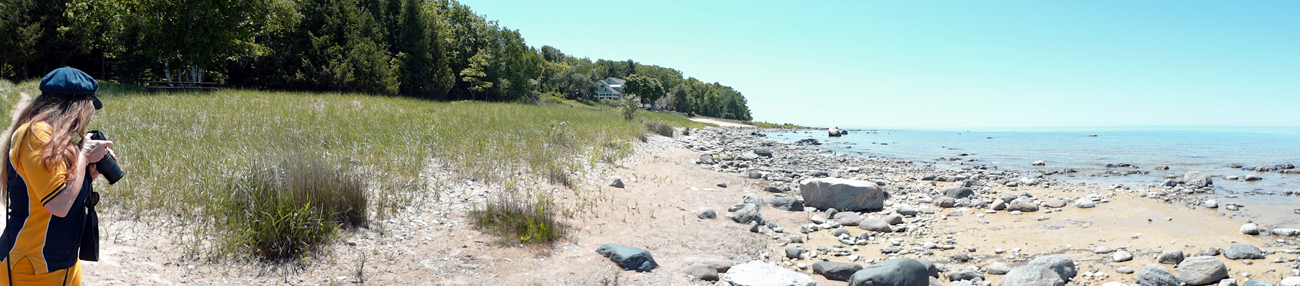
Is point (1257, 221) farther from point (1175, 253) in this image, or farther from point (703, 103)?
point (703, 103)

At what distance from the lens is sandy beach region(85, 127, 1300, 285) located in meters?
4.81

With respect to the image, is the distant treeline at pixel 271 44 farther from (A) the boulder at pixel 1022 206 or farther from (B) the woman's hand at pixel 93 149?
(A) the boulder at pixel 1022 206

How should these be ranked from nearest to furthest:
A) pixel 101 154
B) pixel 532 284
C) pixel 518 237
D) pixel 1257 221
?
pixel 101 154, pixel 532 284, pixel 518 237, pixel 1257 221

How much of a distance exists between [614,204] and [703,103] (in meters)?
108

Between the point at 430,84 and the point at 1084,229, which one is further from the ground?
the point at 430,84

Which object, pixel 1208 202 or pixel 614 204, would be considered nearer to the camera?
pixel 614 204

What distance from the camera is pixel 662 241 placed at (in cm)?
701

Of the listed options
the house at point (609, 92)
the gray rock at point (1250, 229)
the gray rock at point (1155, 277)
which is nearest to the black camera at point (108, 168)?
the gray rock at point (1155, 277)

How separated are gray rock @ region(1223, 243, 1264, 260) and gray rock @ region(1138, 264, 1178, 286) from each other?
4.87 feet

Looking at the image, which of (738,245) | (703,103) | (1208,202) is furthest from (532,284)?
(703,103)

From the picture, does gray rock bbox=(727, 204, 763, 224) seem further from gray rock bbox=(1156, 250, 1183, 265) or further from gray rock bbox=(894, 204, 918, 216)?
gray rock bbox=(1156, 250, 1183, 265)

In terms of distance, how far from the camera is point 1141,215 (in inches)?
366

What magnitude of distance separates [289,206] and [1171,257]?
8825 mm

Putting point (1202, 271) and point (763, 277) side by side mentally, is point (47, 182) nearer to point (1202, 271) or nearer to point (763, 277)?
point (763, 277)
